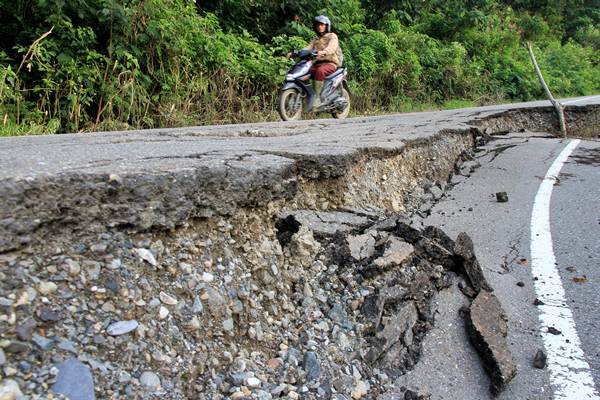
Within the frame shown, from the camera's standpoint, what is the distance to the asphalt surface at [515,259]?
7.75 feet

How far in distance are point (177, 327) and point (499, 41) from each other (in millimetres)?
21551

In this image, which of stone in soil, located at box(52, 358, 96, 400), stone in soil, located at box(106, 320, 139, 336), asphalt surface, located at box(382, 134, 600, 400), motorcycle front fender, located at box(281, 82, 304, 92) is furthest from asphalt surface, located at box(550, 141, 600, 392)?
motorcycle front fender, located at box(281, 82, 304, 92)

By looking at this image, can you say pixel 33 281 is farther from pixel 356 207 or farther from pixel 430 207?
pixel 430 207

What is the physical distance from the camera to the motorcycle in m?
7.95

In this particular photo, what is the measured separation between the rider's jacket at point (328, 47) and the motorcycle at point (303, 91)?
0.20 meters

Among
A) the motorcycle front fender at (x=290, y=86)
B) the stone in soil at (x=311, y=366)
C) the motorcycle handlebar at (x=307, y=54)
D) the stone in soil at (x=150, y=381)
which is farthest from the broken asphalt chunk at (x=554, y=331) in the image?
the motorcycle handlebar at (x=307, y=54)

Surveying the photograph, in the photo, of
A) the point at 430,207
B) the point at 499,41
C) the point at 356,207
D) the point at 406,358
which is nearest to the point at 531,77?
the point at 499,41


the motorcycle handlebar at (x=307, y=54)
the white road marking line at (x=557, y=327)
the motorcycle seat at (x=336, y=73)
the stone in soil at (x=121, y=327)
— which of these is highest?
the motorcycle handlebar at (x=307, y=54)

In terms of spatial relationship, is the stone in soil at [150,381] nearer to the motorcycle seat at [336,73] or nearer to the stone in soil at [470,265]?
the stone in soil at [470,265]

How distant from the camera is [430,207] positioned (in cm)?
472

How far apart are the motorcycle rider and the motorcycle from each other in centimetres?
8

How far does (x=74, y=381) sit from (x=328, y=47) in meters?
7.41

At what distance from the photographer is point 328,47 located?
8242 millimetres

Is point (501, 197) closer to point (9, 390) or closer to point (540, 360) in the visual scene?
point (540, 360)
